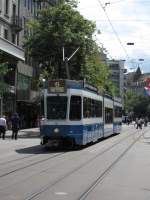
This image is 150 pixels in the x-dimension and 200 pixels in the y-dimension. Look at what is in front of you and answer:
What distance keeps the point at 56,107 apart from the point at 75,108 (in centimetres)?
87

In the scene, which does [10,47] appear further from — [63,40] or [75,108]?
[75,108]

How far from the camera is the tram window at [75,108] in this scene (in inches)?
1054

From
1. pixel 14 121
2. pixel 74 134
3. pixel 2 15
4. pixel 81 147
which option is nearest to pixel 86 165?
pixel 74 134

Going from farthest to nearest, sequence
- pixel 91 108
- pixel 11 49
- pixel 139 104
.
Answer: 1. pixel 139 104
2. pixel 11 49
3. pixel 91 108

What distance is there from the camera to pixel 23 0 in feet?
206

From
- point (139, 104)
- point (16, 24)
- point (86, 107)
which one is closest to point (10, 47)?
point (16, 24)

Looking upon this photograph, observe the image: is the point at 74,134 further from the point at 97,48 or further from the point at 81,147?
the point at 97,48

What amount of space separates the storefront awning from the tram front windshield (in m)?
22.4

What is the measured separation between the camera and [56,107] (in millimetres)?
26719

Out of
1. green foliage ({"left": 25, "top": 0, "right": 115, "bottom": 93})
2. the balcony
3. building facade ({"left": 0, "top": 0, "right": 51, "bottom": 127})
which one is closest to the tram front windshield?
green foliage ({"left": 25, "top": 0, "right": 115, "bottom": 93})

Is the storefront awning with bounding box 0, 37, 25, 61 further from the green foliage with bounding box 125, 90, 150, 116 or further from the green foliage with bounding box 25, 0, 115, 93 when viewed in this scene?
the green foliage with bounding box 125, 90, 150, 116

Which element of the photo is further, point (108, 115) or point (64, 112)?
point (108, 115)

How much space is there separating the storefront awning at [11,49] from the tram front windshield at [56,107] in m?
22.4

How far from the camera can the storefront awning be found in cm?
4897
